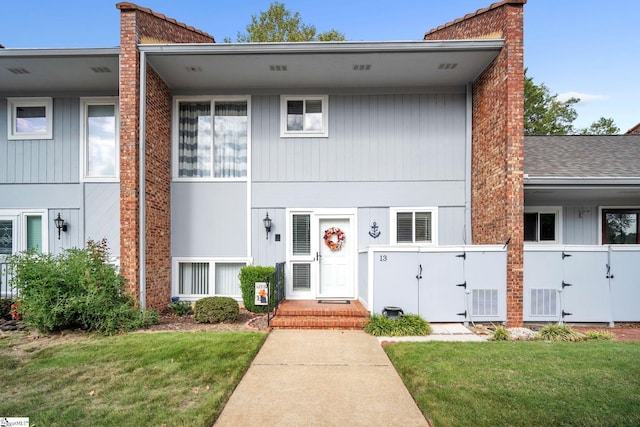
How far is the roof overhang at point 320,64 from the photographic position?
6.95 m

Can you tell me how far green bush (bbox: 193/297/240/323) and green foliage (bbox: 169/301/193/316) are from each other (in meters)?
0.88

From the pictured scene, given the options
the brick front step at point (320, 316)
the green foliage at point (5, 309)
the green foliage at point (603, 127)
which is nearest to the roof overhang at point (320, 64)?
the brick front step at point (320, 316)

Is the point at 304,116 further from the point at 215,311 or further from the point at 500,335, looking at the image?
the point at 500,335

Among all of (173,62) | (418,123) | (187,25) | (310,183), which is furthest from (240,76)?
(418,123)

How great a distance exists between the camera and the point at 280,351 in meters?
5.40

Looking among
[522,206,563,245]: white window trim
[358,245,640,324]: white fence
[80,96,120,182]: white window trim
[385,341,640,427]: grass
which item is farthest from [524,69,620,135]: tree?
[80,96,120,182]: white window trim

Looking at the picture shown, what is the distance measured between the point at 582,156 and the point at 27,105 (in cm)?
1450

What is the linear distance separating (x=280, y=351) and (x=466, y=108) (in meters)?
7.06

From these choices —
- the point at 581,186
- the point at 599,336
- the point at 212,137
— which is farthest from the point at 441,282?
the point at 212,137

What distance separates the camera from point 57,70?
7.67m

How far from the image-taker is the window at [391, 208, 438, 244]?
8.39 meters

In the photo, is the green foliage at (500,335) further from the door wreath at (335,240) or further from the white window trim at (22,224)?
the white window trim at (22,224)

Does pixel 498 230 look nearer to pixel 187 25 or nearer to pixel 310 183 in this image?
pixel 310 183

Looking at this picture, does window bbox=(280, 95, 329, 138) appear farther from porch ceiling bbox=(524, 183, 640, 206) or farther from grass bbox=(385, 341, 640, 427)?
grass bbox=(385, 341, 640, 427)
